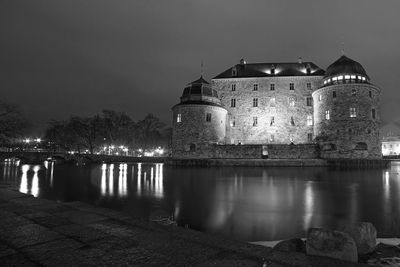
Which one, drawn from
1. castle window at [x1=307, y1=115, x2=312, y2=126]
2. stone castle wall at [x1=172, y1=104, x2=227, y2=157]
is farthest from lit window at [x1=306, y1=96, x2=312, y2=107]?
stone castle wall at [x1=172, y1=104, x2=227, y2=157]

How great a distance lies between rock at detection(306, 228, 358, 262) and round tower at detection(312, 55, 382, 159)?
35.2m

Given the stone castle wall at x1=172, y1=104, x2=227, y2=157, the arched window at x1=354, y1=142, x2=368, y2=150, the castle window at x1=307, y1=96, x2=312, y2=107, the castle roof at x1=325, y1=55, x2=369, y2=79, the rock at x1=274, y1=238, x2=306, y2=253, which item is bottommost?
the rock at x1=274, y1=238, x2=306, y2=253

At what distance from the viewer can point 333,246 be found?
345 cm

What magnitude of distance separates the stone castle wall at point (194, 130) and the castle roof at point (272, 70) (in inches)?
421

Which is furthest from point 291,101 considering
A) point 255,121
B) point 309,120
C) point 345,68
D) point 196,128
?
point 196,128

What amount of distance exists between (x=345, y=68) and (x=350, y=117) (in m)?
7.22

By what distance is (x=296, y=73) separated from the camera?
146 feet

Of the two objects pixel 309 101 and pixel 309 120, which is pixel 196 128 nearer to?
pixel 309 120

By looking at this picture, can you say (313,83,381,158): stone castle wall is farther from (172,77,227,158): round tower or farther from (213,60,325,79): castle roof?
(172,77,227,158): round tower

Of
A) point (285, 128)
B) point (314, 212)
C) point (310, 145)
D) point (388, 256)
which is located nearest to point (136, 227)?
point (388, 256)

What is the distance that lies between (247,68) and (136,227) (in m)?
46.0

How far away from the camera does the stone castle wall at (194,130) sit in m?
37.2

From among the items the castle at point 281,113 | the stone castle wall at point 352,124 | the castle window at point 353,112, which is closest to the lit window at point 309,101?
the castle at point 281,113

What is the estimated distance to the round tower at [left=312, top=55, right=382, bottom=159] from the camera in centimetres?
3444
